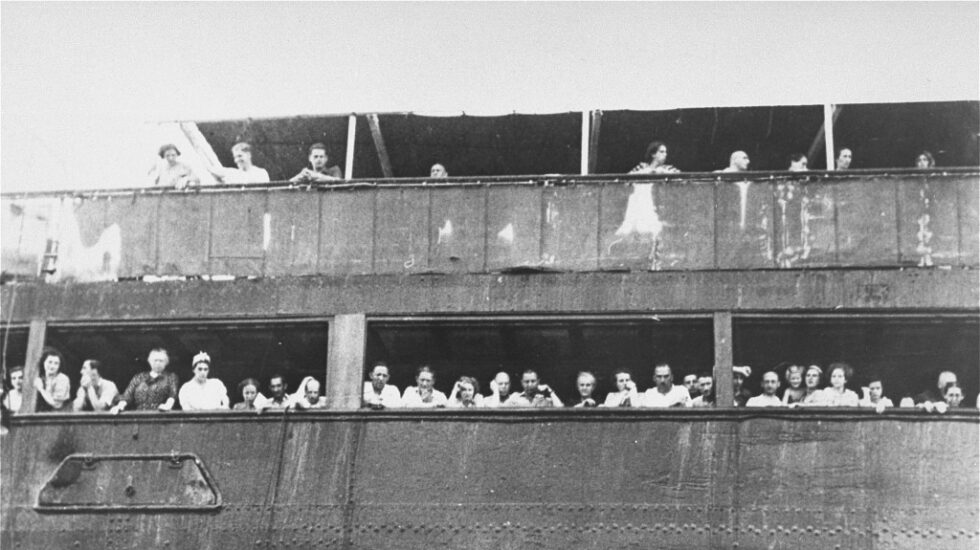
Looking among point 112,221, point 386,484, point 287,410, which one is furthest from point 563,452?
point 112,221

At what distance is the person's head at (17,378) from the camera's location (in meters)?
16.8

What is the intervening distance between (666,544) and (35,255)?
8.87 meters

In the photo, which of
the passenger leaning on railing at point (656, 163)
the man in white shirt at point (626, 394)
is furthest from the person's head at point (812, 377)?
the passenger leaning on railing at point (656, 163)

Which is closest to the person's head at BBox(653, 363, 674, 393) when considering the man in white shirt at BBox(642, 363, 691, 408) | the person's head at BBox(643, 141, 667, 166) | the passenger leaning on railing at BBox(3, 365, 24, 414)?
the man in white shirt at BBox(642, 363, 691, 408)

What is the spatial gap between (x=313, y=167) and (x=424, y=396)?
3.58 metres

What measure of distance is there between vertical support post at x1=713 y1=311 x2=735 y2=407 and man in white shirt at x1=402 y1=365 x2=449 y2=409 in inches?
122

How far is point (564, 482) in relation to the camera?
1508 cm

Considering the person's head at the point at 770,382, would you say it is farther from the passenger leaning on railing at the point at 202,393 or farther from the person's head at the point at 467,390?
the passenger leaning on railing at the point at 202,393

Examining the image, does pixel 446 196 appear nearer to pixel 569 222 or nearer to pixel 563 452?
pixel 569 222

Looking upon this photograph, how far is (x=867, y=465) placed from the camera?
14773mm

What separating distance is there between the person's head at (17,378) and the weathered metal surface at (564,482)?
1.73 m

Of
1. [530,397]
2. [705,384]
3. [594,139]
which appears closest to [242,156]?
[594,139]

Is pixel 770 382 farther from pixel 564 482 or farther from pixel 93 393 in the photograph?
pixel 93 393

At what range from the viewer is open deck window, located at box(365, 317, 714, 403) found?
53.3ft
